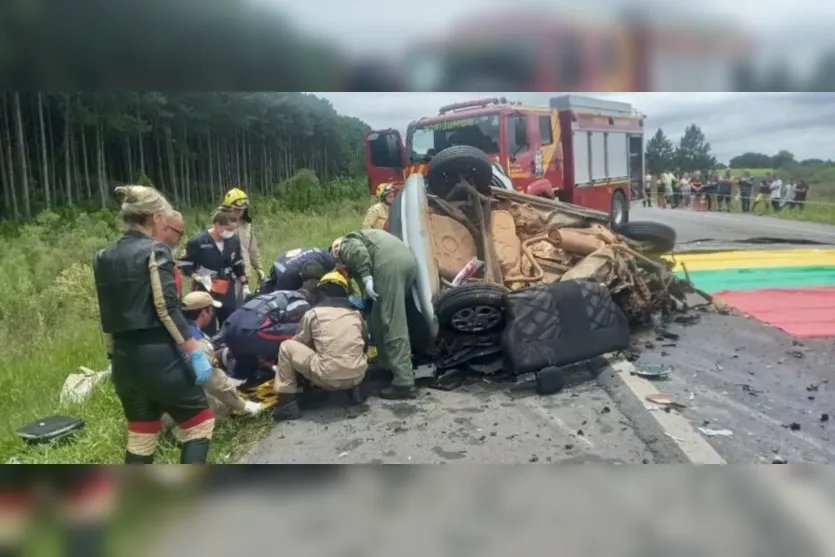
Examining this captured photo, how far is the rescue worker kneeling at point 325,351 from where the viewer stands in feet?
9.45

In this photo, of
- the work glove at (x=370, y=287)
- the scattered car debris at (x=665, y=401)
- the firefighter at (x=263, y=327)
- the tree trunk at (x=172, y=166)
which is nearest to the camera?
the tree trunk at (x=172, y=166)

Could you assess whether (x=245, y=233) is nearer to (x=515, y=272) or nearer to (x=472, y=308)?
(x=472, y=308)

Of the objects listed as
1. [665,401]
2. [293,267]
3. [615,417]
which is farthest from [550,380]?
[293,267]

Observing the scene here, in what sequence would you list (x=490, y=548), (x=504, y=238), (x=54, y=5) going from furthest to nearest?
1. (x=504, y=238)
2. (x=490, y=548)
3. (x=54, y=5)

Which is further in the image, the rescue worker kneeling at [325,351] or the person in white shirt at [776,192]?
the rescue worker kneeling at [325,351]

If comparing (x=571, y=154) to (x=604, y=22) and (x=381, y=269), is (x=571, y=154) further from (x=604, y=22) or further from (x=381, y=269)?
(x=604, y=22)

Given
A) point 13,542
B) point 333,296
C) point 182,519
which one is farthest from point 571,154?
point 13,542

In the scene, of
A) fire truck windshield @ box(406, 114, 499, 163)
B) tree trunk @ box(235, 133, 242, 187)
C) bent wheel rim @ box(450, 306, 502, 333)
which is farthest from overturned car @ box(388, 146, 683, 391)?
tree trunk @ box(235, 133, 242, 187)

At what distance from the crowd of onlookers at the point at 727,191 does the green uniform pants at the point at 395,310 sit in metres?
1.10

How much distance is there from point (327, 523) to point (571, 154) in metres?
1.92

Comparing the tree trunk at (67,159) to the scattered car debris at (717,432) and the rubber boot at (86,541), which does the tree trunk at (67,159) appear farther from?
the scattered car debris at (717,432)

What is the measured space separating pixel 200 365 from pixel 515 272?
5.54 feet

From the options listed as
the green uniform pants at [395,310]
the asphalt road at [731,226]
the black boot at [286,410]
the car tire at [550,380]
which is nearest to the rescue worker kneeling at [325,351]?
the black boot at [286,410]

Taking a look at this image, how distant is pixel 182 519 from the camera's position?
2.02 metres
